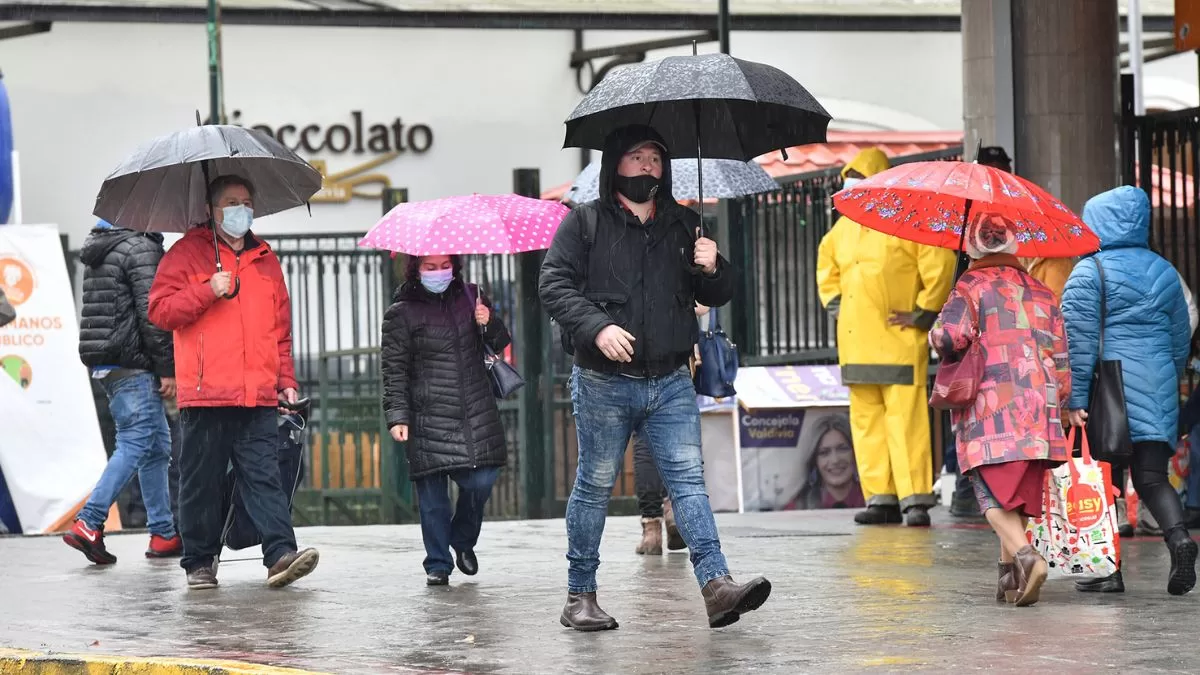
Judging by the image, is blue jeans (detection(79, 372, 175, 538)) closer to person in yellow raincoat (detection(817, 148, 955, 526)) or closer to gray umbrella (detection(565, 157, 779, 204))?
gray umbrella (detection(565, 157, 779, 204))

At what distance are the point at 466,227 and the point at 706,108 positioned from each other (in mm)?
1530

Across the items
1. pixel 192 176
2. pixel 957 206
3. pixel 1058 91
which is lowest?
pixel 957 206

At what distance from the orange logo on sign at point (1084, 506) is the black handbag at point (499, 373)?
8.13ft

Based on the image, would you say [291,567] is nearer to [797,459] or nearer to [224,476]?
[224,476]

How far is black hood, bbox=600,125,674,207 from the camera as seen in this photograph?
24.4 feet

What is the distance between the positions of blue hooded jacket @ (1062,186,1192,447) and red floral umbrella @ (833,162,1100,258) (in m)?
0.54

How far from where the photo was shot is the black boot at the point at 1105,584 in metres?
8.66

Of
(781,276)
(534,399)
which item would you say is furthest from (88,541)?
(781,276)

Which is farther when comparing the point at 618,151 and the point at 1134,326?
the point at 1134,326

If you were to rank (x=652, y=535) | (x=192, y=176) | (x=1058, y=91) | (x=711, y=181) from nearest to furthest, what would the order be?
1. (x=192, y=176)
2. (x=711, y=181)
3. (x=652, y=535)
4. (x=1058, y=91)

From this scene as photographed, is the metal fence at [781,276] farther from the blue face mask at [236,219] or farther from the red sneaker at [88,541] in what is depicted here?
the blue face mask at [236,219]

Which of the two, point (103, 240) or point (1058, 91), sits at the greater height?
point (1058, 91)

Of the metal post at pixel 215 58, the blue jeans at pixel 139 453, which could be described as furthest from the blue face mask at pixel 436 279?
the metal post at pixel 215 58

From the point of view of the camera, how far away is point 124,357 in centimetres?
1091
